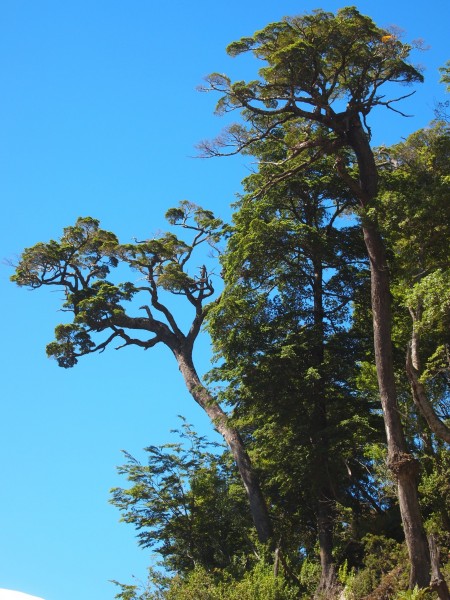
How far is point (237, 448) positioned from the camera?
20.0m

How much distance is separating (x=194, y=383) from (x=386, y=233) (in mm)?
9097

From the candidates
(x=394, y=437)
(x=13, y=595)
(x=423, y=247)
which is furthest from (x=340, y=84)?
(x=13, y=595)

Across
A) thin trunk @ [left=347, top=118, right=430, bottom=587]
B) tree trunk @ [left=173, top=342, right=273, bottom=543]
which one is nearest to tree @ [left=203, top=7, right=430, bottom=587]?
thin trunk @ [left=347, top=118, right=430, bottom=587]

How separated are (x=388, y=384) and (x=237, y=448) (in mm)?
6728

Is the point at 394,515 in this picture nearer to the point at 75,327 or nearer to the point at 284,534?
the point at 284,534

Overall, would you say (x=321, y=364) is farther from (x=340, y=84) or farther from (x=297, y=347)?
(x=340, y=84)

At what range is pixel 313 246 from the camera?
18422mm

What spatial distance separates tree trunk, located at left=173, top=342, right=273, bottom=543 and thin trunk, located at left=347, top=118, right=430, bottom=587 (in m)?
5.11

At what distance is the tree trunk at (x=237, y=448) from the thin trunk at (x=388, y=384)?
16.8 feet

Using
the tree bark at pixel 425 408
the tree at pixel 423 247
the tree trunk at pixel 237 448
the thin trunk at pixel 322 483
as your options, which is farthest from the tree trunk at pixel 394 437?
the tree trunk at pixel 237 448

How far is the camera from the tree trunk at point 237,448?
18.8 m

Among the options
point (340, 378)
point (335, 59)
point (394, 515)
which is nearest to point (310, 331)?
point (340, 378)

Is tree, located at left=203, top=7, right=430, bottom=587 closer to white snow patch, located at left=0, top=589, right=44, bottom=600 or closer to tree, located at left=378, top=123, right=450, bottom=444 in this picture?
tree, located at left=378, top=123, right=450, bottom=444

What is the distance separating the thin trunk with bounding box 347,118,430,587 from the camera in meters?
13.2
